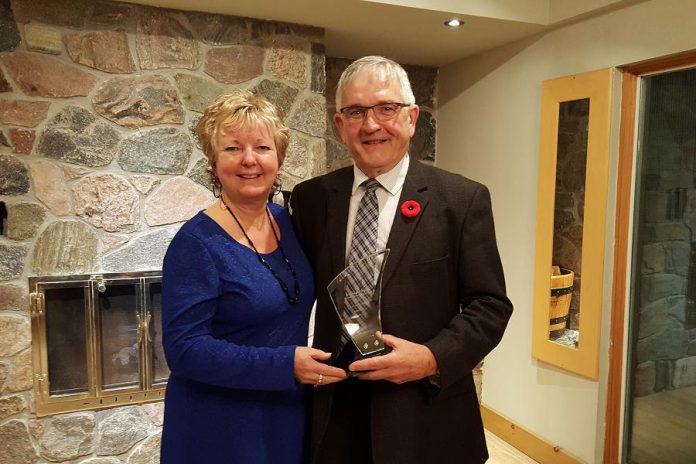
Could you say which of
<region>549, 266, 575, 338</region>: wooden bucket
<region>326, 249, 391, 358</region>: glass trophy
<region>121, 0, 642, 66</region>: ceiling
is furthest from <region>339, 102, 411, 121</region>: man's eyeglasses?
<region>549, 266, 575, 338</region>: wooden bucket

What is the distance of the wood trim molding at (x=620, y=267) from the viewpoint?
92.3 inches

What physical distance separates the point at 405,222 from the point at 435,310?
218 mm

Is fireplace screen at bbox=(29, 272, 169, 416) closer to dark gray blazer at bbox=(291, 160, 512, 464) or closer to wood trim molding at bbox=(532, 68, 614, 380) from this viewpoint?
dark gray blazer at bbox=(291, 160, 512, 464)

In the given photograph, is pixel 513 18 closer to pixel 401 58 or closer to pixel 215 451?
pixel 401 58

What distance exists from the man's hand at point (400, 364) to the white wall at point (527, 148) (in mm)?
1638

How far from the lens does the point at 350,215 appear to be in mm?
1326

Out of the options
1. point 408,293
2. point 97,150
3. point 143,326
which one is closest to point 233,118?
point 408,293

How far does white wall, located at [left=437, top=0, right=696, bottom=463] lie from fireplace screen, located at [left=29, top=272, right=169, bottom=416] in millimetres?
1917

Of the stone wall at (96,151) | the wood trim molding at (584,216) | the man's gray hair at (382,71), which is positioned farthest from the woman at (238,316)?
the wood trim molding at (584,216)

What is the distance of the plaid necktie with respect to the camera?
3.90ft

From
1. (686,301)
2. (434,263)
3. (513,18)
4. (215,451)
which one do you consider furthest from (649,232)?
(215,451)

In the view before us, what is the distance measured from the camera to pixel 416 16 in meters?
2.53

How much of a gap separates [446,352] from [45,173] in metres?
1.97

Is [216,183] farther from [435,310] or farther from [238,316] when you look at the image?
[435,310]
